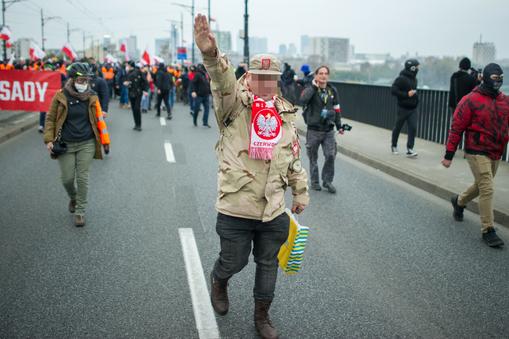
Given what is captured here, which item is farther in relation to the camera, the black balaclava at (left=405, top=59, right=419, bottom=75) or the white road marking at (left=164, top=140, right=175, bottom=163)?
the white road marking at (left=164, top=140, right=175, bottom=163)

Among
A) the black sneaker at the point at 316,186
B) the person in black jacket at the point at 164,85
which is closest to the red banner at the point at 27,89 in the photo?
the black sneaker at the point at 316,186

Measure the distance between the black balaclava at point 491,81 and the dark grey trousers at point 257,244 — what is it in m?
3.51

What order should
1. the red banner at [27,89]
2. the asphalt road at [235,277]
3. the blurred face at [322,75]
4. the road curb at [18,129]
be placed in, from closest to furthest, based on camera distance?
the asphalt road at [235,277] < the blurred face at [322,75] < the red banner at [27,89] < the road curb at [18,129]

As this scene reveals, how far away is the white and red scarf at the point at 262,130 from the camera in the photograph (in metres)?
Result: 3.55

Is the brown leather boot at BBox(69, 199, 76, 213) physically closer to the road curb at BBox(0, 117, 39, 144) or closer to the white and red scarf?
the white and red scarf

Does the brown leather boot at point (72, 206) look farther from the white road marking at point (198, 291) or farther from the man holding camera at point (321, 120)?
the man holding camera at point (321, 120)

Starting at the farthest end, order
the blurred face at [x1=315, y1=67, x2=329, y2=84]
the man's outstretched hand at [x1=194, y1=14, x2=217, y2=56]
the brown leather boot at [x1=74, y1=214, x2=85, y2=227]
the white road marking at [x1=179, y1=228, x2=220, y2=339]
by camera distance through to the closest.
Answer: the blurred face at [x1=315, y1=67, x2=329, y2=84] < the brown leather boot at [x1=74, y1=214, x2=85, y2=227] < the white road marking at [x1=179, y1=228, x2=220, y2=339] < the man's outstretched hand at [x1=194, y1=14, x2=217, y2=56]

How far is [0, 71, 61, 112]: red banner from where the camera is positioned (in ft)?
31.0

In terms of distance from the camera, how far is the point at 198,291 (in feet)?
14.9

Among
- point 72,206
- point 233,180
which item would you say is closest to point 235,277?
point 233,180

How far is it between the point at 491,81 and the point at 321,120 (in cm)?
282

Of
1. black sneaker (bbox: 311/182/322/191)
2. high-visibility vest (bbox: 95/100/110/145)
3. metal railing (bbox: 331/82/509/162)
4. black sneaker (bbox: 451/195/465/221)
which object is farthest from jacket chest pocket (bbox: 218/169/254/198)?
metal railing (bbox: 331/82/509/162)

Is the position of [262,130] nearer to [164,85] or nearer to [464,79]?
[464,79]

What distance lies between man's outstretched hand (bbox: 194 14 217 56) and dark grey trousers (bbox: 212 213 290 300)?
116 cm
